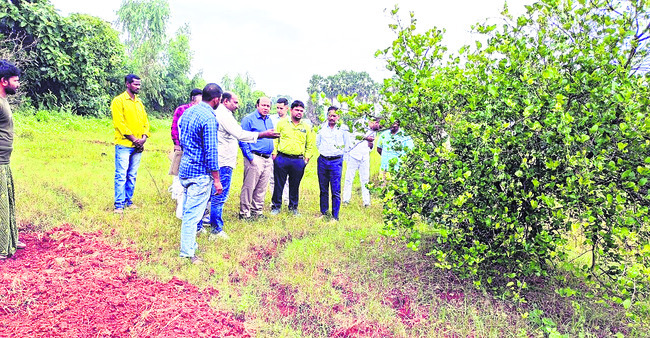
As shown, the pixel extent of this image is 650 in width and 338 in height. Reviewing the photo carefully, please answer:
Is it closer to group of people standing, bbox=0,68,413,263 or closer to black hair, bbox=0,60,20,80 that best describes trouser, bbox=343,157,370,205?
group of people standing, bbox=0,68,413,263

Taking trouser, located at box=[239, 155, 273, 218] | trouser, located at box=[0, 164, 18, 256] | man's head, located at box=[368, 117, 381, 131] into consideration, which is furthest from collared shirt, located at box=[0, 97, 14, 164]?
man's head, located at box=[368, 117, 381, 131]

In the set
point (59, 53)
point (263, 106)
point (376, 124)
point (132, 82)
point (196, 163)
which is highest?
point (59, 53)

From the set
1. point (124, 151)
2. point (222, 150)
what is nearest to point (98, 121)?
point (124, 151)

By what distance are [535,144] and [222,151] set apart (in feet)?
12.3

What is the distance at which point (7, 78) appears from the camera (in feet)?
12.6

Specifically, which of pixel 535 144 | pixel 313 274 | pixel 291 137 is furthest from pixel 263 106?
pixel 535 144

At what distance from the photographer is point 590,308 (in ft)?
11.2

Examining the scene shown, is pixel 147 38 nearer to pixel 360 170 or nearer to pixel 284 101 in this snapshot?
pixel 284 101

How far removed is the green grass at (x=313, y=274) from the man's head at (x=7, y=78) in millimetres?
1913

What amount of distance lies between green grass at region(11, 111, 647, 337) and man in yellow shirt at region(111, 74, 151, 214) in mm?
443

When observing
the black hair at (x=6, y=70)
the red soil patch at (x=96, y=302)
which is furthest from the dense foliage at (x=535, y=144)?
the black hair at (x=6, y=70)

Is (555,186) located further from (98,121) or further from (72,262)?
(98,121)

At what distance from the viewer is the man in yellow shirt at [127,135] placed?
18.2 feet

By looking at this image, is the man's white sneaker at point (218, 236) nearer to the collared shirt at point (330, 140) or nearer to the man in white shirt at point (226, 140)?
the man in white shirt at point (226, 140)
